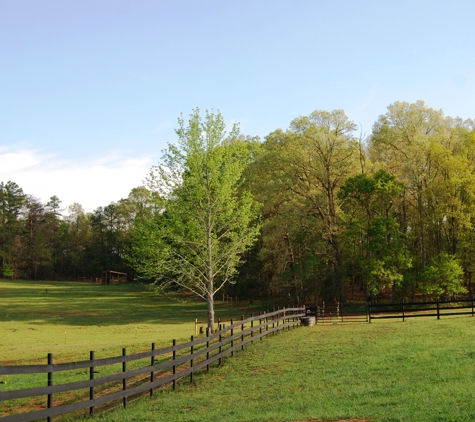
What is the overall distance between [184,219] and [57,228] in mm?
107228

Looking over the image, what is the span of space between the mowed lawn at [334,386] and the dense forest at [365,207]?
25134 mm

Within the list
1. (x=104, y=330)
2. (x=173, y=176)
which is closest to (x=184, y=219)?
(x=173, y=176)

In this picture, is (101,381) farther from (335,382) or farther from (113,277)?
(113,277)

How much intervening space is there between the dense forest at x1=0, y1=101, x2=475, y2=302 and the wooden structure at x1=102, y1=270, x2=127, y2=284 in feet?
206

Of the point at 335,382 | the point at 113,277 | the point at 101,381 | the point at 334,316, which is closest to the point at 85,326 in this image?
the point at 334,316

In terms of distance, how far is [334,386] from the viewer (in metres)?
12.3

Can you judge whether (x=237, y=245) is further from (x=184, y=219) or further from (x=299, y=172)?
(x=299, y=172)

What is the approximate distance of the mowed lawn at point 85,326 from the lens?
24188mm

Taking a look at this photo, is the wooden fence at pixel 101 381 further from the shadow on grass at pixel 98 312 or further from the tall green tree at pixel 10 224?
the tall green tree at pixel 10 224

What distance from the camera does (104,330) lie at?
3809cm

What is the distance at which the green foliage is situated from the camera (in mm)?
43594

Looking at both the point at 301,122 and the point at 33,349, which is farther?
the point at 301,122

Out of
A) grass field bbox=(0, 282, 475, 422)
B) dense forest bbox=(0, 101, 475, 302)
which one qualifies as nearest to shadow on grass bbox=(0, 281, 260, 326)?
dense forest bbox=(0, 101, 475, 302)

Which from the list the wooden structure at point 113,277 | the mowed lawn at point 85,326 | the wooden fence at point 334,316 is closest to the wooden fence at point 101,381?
the mowed lawn at point 85,326
